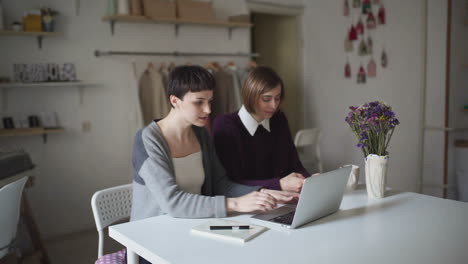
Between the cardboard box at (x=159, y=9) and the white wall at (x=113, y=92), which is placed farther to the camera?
the cardboard box at (x=159, y=9)

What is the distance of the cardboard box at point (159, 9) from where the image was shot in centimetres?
375

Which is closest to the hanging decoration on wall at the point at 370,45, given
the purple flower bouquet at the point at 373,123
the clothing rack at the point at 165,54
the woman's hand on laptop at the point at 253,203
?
the clothing rack at the point at 165,54

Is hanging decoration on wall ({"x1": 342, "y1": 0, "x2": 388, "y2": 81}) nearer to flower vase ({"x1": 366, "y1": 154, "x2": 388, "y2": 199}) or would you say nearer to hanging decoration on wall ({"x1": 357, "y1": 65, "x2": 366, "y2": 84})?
hanging decoration on wall ({"x1": 357, "y1": 65, "x2": 366, "y2": 84})

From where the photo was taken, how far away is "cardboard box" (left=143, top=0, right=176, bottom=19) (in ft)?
12.3

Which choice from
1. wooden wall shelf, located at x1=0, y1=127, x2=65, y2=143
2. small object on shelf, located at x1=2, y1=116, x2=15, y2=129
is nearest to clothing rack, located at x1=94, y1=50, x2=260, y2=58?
wooden wall shelf, located at x1=0, y1=127, x2=65, y2=143

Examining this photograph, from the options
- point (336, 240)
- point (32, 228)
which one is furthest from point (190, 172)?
point (32, 228)

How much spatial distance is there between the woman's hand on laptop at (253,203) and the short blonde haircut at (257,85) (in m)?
0.70

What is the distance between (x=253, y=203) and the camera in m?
1.60

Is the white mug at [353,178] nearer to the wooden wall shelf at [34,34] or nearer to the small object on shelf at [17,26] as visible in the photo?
the wooden wall shelf at [34,34]

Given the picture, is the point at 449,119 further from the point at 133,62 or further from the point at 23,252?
the point at 23,252

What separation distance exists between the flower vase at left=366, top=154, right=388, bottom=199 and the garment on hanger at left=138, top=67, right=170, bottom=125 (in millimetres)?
2229

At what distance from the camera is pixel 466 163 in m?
3.63

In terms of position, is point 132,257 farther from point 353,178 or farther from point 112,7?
point 112,7

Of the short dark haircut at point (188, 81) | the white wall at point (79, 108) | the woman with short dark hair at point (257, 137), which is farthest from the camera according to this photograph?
the white wall at point (79, 108)
